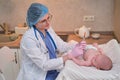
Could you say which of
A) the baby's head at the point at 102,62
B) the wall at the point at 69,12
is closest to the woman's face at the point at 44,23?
the baby's head at the point at 102,62

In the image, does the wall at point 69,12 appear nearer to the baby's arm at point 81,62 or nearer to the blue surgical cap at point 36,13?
the blue surgical cap at point 36,13

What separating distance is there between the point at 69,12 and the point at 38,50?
1.24 metres

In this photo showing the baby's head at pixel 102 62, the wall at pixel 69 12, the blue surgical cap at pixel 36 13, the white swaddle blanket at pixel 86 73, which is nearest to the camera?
the white swaddle blanket at pixel 86 73

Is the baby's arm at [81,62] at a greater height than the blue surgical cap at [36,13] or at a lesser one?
lesser

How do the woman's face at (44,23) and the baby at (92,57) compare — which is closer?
the baby at (92,57)

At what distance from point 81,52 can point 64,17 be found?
120 cm

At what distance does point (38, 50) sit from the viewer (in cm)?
181

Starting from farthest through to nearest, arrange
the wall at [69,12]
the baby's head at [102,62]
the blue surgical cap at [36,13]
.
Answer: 1. the wall at [69,12]
2. the blue surgical cap at [36,13]
3. the baby's head at [102,62]

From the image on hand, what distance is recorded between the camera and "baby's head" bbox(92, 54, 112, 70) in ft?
5.61

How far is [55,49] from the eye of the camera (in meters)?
2.08

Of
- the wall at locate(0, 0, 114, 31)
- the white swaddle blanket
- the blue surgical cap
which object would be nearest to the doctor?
the blue surgical cap

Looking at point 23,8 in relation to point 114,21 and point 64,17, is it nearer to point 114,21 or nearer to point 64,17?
point 64,17

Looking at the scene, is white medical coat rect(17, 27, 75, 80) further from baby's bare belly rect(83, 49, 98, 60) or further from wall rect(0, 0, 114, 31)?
wall rect(0, 0, 114, 31)

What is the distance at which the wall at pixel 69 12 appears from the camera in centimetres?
289
